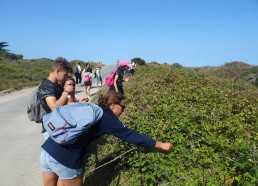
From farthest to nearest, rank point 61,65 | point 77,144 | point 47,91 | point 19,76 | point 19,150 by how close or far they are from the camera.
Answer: point 19,76 → point 19,150 → point 61,65 → point 47,91 → point 77,144

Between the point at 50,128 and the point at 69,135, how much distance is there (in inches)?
9.0

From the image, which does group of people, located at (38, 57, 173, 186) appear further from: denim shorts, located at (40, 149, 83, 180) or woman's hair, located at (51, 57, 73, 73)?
woman's hair, located at (51, 57, 73, 73)

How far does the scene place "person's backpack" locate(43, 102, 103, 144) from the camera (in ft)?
9.58

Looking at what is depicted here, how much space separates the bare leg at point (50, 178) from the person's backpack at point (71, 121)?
0.64 meters

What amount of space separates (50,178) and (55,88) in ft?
3.65

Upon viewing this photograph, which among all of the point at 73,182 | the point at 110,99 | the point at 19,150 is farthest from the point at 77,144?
the point at 19,150

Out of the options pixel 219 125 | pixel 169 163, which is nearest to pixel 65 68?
pixel 169 163

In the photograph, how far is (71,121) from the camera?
291cm

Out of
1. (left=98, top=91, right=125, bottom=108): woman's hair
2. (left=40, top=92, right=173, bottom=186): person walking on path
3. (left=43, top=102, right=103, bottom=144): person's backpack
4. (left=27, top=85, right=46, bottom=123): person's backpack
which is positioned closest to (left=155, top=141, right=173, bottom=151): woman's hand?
(left=40, top=92, right=173, bottom=186): person walking on path

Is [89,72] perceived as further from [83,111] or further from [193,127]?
[83,111]

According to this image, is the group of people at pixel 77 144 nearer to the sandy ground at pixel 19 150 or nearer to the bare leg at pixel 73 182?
the bare leg at pixel 73 182

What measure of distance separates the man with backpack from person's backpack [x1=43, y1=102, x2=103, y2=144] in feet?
2.15

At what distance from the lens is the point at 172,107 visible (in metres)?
6.50

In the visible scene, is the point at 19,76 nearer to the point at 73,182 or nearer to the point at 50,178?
the point at 50,178
